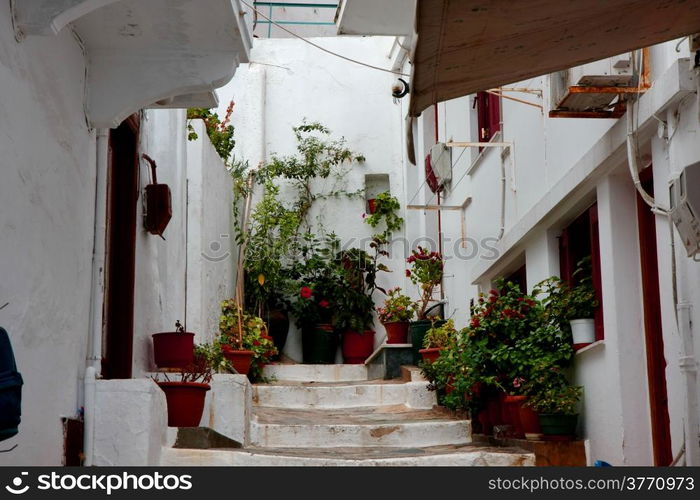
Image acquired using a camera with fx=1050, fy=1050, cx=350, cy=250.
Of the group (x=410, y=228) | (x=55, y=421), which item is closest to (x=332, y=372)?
(x=410, y=228)

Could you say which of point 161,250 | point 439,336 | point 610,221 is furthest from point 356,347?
point 610,221

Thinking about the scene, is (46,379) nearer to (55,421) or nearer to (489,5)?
(55,421)

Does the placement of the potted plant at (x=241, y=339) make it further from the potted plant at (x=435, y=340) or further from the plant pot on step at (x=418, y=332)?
the potted plant at (x=435, y=340)

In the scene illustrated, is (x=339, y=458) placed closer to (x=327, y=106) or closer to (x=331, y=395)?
(x=331, y=395)

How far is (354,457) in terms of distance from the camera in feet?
24.9

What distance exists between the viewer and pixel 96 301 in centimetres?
677

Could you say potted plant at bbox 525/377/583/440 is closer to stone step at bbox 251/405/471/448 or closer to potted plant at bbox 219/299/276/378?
stone step at bbox 251/405/471/448

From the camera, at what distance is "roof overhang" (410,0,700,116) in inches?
201

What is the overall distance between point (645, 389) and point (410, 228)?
7.97m

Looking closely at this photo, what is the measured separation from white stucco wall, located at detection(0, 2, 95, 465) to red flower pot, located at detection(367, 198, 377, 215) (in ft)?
28.2

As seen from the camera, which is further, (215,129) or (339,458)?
(215,129)

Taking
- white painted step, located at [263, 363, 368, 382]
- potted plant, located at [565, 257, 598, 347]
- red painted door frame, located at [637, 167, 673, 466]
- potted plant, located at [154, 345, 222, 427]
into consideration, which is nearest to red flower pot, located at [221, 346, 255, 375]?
white painted step, located at [263, 363, 368, 382]

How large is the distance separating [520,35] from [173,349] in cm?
410

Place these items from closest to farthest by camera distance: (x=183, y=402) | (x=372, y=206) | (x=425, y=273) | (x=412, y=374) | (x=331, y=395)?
1. (x=183, y=402)
2. (x=331, y=395)
3. (x=412, y=374)
4. (x=425, y=273)
5. (x=372, y=206)
